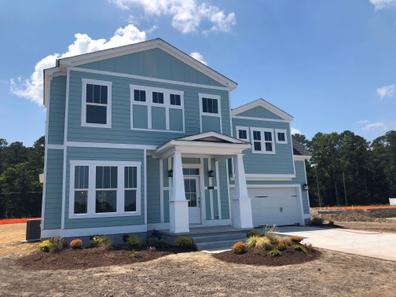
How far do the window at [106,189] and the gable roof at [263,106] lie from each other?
26.7 ft

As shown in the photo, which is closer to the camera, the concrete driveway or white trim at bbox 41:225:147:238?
the concrete driveway

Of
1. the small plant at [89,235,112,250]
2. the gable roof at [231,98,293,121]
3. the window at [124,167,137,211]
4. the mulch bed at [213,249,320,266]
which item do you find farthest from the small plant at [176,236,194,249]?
the gable roof at [231,98,293,121]

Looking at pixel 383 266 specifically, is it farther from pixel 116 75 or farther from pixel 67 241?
pixel 116 75

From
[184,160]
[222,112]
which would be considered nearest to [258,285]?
[184,160]

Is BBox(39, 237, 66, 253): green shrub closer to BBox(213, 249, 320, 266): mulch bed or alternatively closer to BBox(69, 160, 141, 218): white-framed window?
BBox(69, 160, 141, 218): white-framed window

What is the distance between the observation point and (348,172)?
60.8 metres

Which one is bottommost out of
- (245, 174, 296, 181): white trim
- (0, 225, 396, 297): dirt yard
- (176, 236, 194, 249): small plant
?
(0, 225, 396, 297): dirt yard

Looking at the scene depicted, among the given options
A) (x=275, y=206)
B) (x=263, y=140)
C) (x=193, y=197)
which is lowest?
(x=275, y=206)

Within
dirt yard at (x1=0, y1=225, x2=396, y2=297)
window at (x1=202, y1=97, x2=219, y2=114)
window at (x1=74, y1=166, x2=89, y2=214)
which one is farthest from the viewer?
window at (x1=202, y1=97, x2=219, y2=114)

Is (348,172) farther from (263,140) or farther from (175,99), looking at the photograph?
(175,99)

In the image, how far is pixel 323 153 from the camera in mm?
64250

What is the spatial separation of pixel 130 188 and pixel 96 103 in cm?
359

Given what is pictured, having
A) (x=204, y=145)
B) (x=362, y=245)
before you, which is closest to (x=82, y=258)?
(x=204, y=145)

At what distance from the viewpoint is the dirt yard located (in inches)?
226
